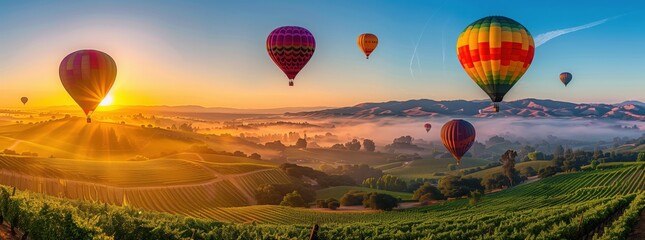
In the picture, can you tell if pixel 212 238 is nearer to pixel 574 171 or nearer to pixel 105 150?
pixel 574 171

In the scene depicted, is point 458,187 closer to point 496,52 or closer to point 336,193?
point 336,193

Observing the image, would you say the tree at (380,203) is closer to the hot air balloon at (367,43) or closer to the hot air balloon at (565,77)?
the hot air balloon at (367,43)

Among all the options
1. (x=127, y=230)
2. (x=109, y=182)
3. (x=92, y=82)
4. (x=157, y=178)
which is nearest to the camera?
(x=127, y=230)

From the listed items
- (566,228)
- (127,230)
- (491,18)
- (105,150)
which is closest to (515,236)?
(566,228)

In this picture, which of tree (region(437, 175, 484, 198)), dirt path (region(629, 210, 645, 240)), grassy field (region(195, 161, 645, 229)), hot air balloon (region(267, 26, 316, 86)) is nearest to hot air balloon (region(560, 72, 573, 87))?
grassy field (region(195, 161, 645, 229))

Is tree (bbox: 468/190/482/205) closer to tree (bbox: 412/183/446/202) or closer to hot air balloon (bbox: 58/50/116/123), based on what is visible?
tree (bbox: 412/183/446/202)

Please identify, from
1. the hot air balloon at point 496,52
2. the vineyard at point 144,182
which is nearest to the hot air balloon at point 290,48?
the hot air balloon at point 496,52
